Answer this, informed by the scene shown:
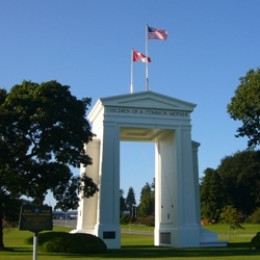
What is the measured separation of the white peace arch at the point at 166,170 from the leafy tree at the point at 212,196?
45992mm

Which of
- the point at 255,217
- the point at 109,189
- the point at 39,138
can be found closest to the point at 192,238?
the point at 109,189

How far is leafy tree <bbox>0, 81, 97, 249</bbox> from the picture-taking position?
27.5m

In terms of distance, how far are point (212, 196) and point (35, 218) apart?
67.7m

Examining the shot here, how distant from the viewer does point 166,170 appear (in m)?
38.1

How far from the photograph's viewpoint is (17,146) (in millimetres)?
28922

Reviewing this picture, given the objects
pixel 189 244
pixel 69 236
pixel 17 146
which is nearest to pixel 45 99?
pixel 17 146

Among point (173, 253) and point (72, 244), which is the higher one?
point (72, 244)

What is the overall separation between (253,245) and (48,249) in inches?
502

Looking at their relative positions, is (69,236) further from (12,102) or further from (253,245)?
(253,245)

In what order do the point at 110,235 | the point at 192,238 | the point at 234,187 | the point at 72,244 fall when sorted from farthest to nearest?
the point at 234,187 < the point at 192,238 < the point at 110,235 < the point at 72,244

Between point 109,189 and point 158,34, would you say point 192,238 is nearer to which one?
point 109,189

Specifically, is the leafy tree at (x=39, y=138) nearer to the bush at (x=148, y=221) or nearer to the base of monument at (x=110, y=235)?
the base of monument at (x=110, y=235)

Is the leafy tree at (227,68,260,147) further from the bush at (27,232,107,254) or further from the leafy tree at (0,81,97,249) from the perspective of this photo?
the bush at (27,232,107,254)

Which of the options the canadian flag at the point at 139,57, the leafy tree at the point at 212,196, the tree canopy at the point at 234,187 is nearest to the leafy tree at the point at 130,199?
the leafy tree at the point at 212,196
